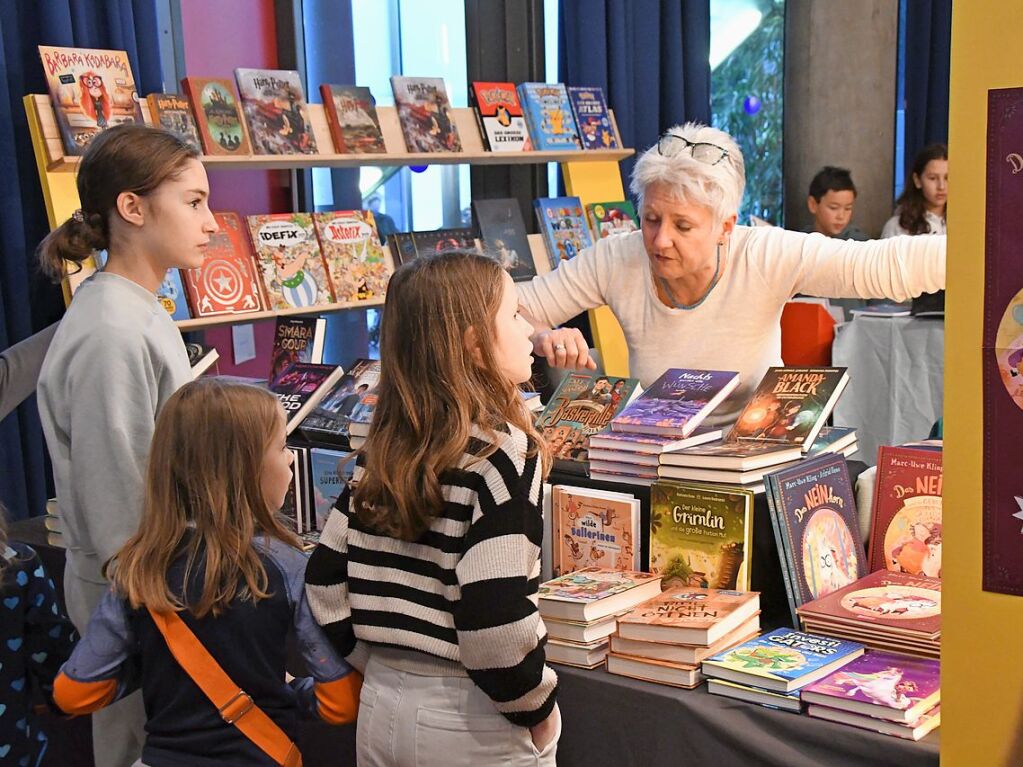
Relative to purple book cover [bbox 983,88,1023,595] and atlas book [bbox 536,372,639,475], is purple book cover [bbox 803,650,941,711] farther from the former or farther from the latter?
atlas book [bbox 536,372,639,475]

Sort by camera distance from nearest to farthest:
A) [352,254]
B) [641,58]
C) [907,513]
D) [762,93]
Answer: [907,513], [352,254], [641,58], [762,93]

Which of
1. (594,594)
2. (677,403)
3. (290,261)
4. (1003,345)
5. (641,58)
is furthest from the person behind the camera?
(641,58)

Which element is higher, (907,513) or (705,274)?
(705,274)

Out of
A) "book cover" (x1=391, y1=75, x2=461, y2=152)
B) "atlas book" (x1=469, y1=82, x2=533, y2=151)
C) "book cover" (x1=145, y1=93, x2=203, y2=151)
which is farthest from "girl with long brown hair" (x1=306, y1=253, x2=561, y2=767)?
"atlas book" (x1=469, y1=82, x2=533, y2=151)

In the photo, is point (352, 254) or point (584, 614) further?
point (352, 254)

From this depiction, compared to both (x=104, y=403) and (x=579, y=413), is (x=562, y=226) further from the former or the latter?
(x=104, y=403)

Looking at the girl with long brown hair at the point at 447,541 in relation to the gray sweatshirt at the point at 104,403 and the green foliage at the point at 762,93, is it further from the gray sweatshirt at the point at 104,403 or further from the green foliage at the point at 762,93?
the green foliage at the point at 762,93

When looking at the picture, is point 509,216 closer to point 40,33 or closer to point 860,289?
point 40,33

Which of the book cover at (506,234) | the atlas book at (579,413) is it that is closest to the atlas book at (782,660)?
the atlas book at (579,413)

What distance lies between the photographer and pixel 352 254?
3734mm

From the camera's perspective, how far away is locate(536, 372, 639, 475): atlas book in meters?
2.09

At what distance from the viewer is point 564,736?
1799 millimetres

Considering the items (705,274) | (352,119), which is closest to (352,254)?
(352,119)

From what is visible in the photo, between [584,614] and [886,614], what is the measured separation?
46 centimetres
